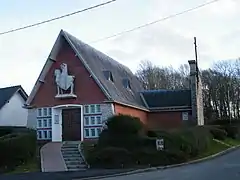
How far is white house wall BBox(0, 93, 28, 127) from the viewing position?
153ft

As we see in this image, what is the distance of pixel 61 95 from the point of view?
32094 mm

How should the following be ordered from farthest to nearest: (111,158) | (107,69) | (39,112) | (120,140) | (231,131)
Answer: (231,131), (107,69), (39,112), (120,140), (111,158)

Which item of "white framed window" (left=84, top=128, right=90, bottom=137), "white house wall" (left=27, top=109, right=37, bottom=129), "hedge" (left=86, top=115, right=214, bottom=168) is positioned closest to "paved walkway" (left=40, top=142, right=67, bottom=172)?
"hedge" (left=86, top=115, right=214, bottom=168)

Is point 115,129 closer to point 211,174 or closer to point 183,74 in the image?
point 211,174

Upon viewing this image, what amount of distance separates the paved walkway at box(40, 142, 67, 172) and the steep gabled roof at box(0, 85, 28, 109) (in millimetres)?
18868

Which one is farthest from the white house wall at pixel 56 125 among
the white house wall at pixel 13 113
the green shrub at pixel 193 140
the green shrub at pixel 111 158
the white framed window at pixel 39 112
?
the white house wall at pixel 13 113

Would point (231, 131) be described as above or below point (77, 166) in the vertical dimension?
above

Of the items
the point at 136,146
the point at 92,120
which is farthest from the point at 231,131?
the point at 136,146

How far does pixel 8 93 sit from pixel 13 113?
2392mm

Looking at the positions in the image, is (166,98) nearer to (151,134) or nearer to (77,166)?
(151,134)

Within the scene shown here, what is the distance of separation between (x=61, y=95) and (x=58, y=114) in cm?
174

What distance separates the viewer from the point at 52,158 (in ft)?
81.4

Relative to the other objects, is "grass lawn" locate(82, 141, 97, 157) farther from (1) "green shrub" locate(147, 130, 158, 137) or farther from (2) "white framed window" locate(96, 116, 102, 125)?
(1) "green shrub" locate(147, 130, 158, 137)

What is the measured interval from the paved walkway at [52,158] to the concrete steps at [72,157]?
0.95 feet
